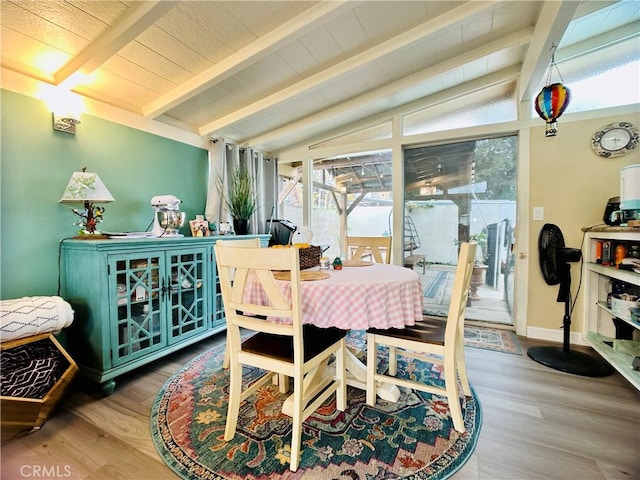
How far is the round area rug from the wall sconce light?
195cm

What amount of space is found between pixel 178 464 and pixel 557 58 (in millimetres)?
4173

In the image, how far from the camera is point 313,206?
13.0 ft

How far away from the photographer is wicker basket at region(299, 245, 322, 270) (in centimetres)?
187

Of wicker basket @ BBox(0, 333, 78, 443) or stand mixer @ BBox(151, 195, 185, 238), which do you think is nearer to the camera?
wicker basket @ BBox(0, 333, 78, 443)

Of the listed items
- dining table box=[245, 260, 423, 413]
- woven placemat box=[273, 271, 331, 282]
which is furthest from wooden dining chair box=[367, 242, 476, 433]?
woven placemat box=[273, 271, 331, 282]

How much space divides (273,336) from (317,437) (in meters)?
0.54

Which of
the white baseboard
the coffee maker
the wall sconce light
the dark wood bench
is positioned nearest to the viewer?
the coffee maker

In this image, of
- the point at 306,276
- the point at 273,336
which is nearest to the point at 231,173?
the point at 306,276

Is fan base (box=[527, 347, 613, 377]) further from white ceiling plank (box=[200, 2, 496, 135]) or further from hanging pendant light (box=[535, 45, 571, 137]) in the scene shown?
white ceiling plank (box=[200, 2, 496, 135])

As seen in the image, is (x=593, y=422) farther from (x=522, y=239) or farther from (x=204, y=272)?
(x=204, y=272)

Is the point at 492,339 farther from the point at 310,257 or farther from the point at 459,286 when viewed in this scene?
the point at 310,257

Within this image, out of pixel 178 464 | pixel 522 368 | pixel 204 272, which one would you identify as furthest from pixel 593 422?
pixel 204 272

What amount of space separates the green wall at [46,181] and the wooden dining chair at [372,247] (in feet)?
6.32

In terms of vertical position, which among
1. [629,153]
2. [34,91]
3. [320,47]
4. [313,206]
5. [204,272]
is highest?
[320,47]
